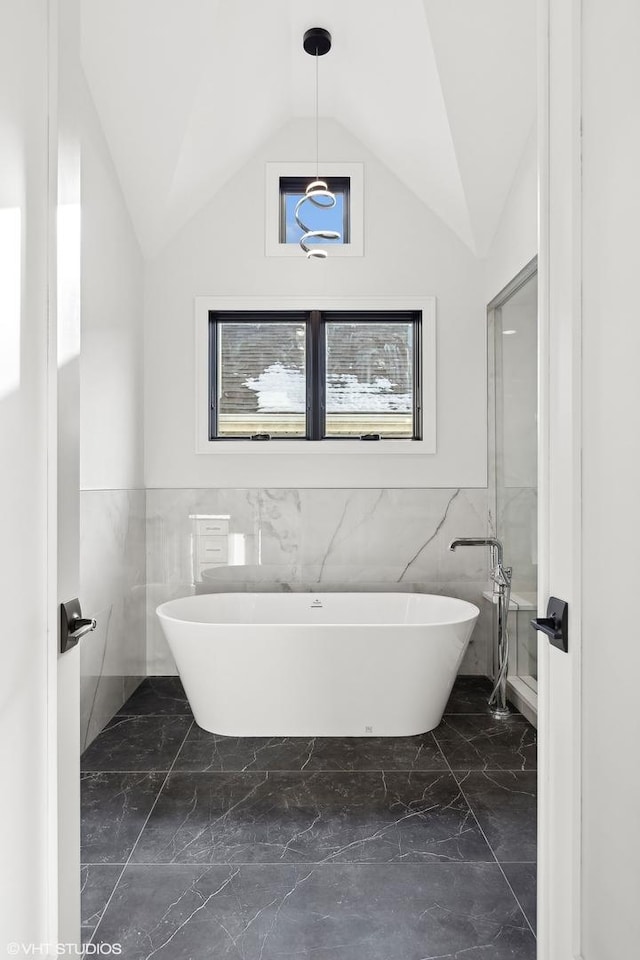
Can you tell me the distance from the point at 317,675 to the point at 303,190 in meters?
2.82

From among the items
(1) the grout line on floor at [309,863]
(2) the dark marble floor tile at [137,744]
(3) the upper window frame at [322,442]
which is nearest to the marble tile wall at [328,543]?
(3) the upper window frame at [322,442]

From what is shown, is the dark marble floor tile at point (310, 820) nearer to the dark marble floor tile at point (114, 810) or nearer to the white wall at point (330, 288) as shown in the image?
the dark marble floor tile at point (114, 810)

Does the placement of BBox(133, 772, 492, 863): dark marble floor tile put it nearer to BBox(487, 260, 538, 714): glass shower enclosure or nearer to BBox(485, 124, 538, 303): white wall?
BBox(487, 260, 538, 714): glass shower enclosure

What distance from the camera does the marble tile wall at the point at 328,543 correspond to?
3670 millimetres

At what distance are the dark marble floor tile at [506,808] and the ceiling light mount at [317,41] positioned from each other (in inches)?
132

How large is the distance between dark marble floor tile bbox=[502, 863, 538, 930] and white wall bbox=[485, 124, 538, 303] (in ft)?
7.82

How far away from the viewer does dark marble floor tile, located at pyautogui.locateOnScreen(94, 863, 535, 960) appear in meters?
1.58

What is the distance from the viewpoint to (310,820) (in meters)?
2.18

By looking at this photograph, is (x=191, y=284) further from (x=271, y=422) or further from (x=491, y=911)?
(x=491, y=911)

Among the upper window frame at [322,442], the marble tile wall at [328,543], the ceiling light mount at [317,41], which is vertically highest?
the ceiling light mount at [317,41]

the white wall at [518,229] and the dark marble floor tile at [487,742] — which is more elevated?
the white wall at [518,229]
